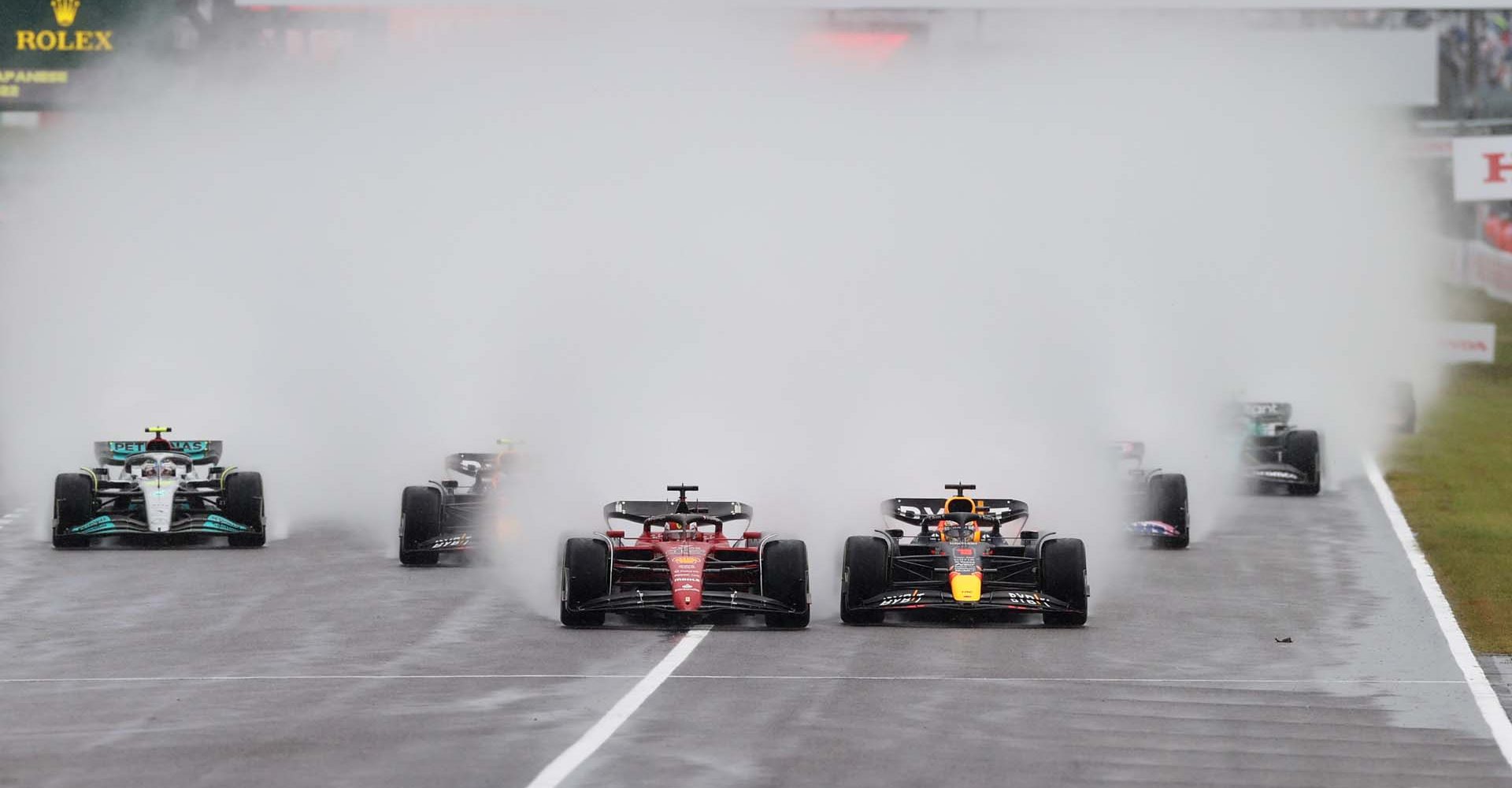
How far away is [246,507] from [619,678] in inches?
418

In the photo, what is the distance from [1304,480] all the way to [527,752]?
21.4 metres

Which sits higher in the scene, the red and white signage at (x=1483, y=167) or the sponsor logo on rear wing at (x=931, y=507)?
the red and white signage at (x=1483, y=167)

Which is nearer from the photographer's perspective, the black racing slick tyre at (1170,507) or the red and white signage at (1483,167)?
the black racing slick tyre at (1170,507)

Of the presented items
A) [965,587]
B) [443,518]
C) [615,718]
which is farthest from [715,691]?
[443,518]

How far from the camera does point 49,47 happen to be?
3656 centimetres

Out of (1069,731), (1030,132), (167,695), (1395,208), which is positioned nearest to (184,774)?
(167,695)

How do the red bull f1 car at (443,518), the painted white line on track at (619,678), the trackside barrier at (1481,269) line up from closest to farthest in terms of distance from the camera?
the painted white line on track at (619,678)
the red bull f1 car at (443,518)
the trackside barrier at (1481,269)

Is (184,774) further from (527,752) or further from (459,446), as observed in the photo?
(459,446)

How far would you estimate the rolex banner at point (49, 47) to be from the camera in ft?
120

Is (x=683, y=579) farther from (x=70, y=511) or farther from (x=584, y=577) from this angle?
(x=70, y=511)

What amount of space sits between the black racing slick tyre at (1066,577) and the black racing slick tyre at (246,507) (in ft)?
32.3

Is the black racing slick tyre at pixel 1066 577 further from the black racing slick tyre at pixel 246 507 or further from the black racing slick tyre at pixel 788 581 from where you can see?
the black racing slick tyre at pixel 246 507

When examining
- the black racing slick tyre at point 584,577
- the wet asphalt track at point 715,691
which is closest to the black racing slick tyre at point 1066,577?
the wet asphalt track at point 715,691

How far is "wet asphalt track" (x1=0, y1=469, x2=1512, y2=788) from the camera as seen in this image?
507 inches
